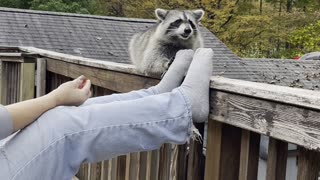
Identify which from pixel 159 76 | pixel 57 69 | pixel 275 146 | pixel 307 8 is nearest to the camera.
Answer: pixel 275 146

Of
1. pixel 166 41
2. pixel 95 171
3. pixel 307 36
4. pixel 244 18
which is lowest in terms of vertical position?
pixel 95 171

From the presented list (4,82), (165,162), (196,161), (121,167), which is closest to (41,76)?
(4,82)

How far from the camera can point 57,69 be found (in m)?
3.89

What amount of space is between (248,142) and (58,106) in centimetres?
68

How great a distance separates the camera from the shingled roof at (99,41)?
Answer: 519 inches

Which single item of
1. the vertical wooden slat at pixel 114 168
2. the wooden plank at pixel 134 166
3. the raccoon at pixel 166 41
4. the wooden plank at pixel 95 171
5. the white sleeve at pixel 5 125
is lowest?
the wooden plank at pixel 95 171

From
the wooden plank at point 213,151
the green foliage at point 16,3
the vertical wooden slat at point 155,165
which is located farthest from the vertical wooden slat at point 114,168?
the green foliage at point 16,3

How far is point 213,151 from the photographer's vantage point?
2.02m

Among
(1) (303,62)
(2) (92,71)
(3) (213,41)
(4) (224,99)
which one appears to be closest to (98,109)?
(4) (224,99)

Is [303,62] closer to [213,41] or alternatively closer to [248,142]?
[213,41]

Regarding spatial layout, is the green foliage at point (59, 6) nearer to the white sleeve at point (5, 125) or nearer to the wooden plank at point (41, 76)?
the wooden plank at point (41, 76)

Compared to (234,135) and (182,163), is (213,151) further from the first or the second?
(182,163)

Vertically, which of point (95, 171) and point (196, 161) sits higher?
point (196, 161)

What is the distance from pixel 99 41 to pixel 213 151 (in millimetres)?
12355
